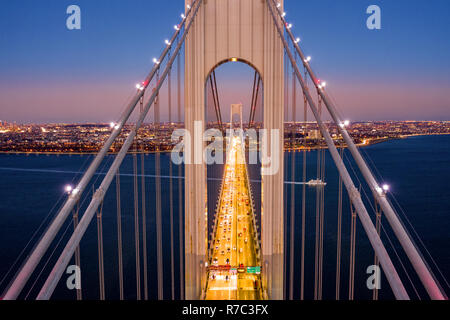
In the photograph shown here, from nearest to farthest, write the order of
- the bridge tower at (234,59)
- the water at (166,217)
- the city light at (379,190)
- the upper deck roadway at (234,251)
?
the city light at (379,190)
the bridge tower at (234,59)
the upper deck roadway at (234,251)
the water at (166,217)

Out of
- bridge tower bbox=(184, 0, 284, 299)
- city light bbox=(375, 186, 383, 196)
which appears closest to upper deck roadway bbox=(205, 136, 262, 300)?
bridge tower bbox=(184, 0, 284, 299)

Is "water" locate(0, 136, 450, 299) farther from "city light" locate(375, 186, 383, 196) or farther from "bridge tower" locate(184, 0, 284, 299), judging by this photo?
"city light" locate(375, 186, 383, 196)

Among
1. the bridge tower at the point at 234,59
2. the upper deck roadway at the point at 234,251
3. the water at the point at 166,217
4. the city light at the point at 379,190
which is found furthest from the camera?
the water at the point at 166,217

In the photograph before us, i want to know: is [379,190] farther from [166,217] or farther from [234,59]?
[166,217]

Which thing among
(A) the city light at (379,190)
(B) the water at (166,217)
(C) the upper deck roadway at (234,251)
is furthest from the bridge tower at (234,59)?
(A) the city light at (379,190)

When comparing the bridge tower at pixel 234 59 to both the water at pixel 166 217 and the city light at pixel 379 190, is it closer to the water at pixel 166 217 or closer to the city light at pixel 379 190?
the water at pixel 166 217

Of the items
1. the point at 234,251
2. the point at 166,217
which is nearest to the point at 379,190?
the point at 234,251
